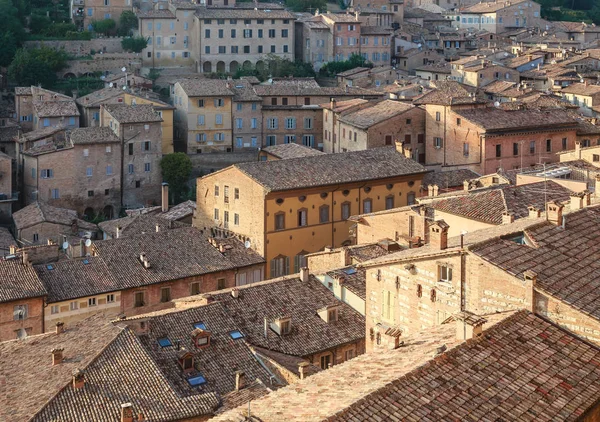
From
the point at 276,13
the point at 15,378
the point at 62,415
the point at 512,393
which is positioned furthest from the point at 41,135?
the point at 512,393

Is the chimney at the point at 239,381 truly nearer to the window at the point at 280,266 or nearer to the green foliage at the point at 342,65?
the window at the point at 280,266

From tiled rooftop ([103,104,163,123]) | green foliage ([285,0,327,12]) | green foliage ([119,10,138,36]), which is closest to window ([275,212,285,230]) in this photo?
tiled rooftop ([103,104,163,123])

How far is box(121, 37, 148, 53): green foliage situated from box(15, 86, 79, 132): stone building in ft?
40.2

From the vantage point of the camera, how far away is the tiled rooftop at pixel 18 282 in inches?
1313

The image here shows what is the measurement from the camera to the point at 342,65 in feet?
246

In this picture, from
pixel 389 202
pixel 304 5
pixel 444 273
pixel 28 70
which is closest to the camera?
pixel 444 273

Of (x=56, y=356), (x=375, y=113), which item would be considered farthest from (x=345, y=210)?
(x=56, y=356)

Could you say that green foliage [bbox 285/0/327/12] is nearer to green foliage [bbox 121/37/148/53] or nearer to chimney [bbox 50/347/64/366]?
Answer: green foliage [bbox 121/37/148/53]

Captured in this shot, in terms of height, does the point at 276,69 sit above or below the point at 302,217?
above

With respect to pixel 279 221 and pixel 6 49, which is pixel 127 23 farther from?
pixel 279 221

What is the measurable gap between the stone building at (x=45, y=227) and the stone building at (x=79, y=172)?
13.2 ft

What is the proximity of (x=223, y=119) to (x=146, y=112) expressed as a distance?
18.1ft

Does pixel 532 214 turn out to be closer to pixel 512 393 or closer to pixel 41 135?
pixel 512 393

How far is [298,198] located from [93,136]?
55.8 feet
